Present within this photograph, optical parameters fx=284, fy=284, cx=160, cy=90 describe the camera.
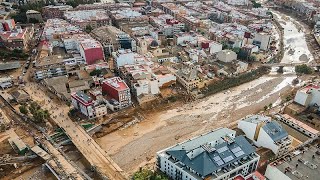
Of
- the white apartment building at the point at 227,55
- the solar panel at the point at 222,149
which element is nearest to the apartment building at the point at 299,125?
the solar panel at the point at 222,149

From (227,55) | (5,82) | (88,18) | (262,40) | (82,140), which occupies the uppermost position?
(88,18)

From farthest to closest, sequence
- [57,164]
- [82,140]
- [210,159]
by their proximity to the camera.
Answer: [82,140]
[57,164]
[210,159]

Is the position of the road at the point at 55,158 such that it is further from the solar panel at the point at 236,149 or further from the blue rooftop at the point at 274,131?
the blue rooftop at the point at 274,131

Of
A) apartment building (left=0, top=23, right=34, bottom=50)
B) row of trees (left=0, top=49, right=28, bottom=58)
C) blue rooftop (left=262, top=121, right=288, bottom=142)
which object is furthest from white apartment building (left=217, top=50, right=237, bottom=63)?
apartment building (left=0, top=23, right=34, bottom=50)

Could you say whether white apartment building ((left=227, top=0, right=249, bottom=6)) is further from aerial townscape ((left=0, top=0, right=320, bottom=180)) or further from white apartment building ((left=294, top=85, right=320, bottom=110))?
white apartment building ((left=294, top=85, right=320, bottom=110))

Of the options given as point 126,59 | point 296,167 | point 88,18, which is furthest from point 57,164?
point 88,18

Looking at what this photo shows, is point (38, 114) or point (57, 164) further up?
point (38, 114)

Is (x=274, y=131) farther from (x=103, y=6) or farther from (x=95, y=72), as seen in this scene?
(x=103, y=6)
